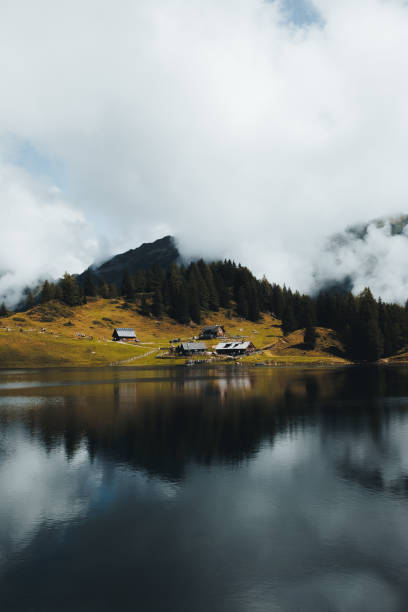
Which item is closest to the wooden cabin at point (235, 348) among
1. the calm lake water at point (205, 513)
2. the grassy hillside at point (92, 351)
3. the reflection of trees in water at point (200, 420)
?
the grassy hillside at point (92, 351)

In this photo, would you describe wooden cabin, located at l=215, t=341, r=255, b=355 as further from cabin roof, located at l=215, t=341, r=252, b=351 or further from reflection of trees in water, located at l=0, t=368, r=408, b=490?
reflection of trees in water, located at l=0, t=368, r=408, b=490

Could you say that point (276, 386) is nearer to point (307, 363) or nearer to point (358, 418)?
point (358, 418)

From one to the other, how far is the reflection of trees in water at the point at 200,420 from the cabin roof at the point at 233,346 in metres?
102

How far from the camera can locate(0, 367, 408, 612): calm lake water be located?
718 inches

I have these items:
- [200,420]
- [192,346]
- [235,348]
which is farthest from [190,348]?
[200,420]

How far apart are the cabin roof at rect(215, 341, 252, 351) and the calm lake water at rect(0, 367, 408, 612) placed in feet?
436

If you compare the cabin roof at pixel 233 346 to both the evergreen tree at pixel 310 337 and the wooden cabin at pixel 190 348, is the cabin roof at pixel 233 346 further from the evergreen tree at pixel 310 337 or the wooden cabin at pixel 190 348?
the evergreen tree at pixel 310 337

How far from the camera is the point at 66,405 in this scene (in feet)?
220

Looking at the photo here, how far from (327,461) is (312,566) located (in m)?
17.9

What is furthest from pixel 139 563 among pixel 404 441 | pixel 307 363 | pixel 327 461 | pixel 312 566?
pixel 307 363

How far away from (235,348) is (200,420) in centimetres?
Result: 13846

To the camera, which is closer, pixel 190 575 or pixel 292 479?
pixel 190 575

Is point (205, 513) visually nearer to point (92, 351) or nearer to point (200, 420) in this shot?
point (200, 420)

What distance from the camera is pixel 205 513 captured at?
2616 cm
